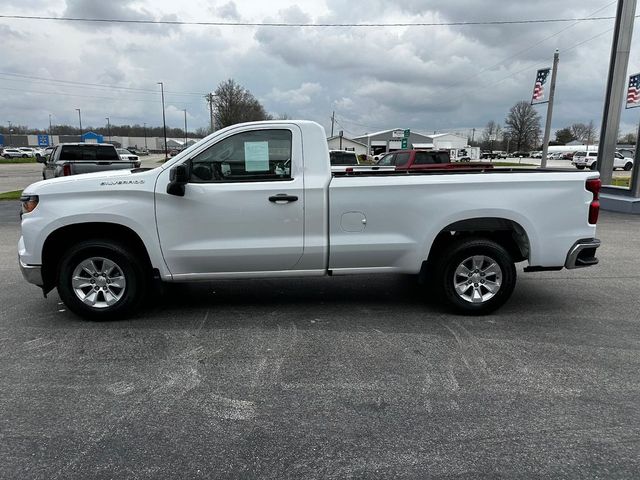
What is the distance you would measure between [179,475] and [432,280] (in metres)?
3.35

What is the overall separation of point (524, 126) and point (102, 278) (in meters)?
114

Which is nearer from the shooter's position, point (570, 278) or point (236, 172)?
point (236, 172)

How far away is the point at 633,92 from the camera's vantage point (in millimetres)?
15000

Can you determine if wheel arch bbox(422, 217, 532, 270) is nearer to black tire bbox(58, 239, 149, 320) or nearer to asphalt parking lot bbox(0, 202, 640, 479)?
asphalt parking lot bbox(0, 202, 640, 479)

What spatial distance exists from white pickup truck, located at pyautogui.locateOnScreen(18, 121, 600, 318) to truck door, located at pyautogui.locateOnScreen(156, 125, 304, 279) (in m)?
0.01

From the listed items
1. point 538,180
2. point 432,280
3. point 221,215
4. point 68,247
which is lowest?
point 432,280

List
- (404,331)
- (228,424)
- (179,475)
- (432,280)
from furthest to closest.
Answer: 1. (432,280)
2. (404,331)
3. (228,424)
4. (179,475)

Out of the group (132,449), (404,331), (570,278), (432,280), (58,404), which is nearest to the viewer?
(132,449)

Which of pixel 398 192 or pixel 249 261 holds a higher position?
pixel 398 192

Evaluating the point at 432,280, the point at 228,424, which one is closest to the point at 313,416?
the point at 228,424

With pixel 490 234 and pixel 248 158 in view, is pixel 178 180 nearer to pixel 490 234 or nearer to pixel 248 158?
pixel 248 158

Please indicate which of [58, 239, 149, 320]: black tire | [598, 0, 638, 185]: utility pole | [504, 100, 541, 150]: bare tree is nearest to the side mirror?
[58, 239, 149, 320]: black tire

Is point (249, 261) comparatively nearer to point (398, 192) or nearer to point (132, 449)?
point (398, 192)

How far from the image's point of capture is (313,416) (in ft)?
10.7
